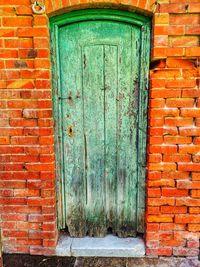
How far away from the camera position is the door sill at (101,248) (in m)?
3.22

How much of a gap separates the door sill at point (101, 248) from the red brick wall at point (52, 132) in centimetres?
12

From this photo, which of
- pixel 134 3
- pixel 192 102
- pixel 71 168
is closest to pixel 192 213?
pixel 192 102

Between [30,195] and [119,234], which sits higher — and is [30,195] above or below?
above

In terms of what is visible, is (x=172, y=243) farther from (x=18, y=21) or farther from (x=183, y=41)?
(x=18, y=21)

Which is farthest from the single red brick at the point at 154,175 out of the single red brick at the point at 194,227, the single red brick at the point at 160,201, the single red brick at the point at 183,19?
the single red brick at the point at 183,19

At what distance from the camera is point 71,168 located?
326 cm

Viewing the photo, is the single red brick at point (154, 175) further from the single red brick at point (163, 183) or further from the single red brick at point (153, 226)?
the single red brick at point (153, 226)

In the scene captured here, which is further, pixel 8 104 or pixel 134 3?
pixel 8 104

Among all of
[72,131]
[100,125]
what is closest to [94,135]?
[100,125]

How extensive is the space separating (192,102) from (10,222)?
7.29ft

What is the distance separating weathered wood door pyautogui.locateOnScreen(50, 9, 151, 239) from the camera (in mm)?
3001

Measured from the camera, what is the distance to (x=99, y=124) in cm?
316

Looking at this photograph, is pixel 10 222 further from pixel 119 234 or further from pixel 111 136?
pixel 111 136

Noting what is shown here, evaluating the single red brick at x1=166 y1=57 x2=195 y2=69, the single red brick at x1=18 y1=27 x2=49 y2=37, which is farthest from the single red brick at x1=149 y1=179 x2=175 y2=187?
the single red brick at x1=18 y1=27 x2=49 y2=37
